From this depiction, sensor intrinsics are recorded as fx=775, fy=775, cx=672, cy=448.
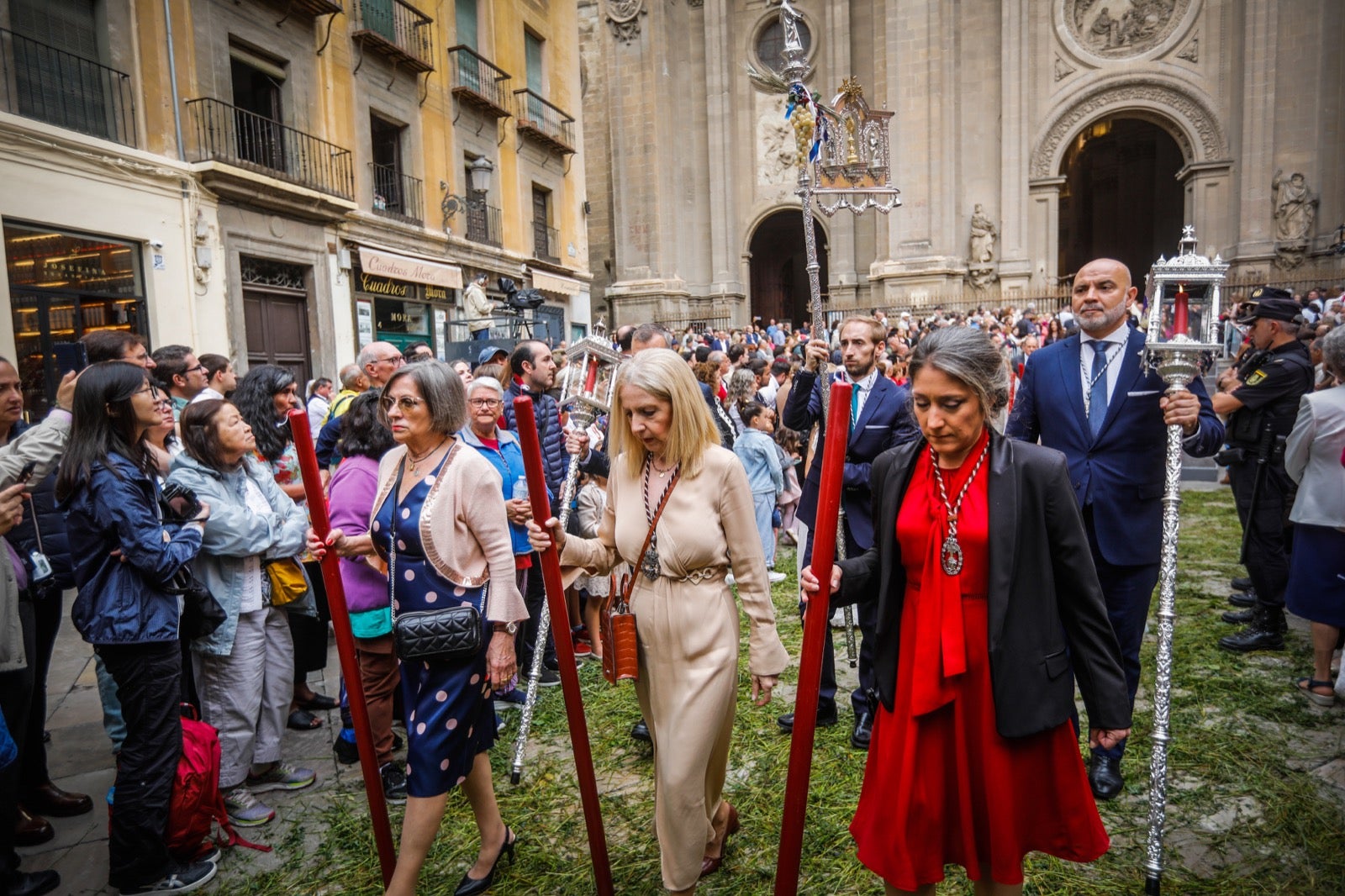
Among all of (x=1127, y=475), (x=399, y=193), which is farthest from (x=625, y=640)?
(x=399, y=193)

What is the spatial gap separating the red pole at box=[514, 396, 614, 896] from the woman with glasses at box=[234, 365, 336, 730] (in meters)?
2.36

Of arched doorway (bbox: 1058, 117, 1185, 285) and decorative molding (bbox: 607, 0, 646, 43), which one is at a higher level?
decorative molding (bbox: 607, 0, 646, 43)

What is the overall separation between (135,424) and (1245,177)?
29221 mm

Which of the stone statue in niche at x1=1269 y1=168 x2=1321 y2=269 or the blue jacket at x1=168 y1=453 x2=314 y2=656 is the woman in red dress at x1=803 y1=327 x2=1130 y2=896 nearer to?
the blue jacket at x1=168 y1=453 x2=314 y2=656

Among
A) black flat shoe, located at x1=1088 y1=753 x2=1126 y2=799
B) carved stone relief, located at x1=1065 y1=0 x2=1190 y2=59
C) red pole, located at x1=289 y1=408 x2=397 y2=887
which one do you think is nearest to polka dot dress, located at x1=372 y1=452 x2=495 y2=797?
red pole, located at x1=289 y1=408 x2=397 y2=887

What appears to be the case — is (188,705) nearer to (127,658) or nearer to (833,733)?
(127,658)

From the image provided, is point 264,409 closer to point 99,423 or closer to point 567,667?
point 99,423

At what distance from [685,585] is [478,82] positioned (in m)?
17.7

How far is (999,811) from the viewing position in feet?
7.09

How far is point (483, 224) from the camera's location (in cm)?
1764

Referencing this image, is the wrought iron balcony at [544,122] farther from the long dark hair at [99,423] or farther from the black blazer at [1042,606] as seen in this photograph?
the black blazer at [1042,606]

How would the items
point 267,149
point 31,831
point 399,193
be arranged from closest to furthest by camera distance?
point 31,831, point 267,149, point 399,193

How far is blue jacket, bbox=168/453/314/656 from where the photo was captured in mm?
3531

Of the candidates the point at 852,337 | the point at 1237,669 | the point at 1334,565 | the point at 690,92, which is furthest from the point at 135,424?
the point at 690,92
